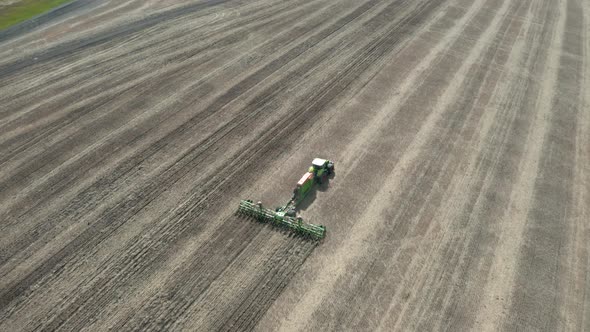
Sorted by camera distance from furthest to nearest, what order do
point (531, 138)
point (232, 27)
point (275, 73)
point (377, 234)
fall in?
point (232, 27)
point (275, 73)
point (531, 138)
point (377, 234)

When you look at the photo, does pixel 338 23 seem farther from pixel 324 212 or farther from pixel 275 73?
pixel 324 212

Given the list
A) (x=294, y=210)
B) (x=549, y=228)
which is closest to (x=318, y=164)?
(x=294, y=210)

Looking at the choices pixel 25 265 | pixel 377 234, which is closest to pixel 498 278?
pixel 377 234

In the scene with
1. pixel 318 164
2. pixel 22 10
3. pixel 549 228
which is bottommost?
pixel 549 228

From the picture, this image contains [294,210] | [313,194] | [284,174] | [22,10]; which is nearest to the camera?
[294,210]

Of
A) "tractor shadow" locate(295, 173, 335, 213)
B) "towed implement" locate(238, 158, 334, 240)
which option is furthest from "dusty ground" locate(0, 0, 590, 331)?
"towed implement" locate(238, 158, 334, 240)

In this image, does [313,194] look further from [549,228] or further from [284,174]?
[549,228]

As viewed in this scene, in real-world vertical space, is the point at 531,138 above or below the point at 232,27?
below
